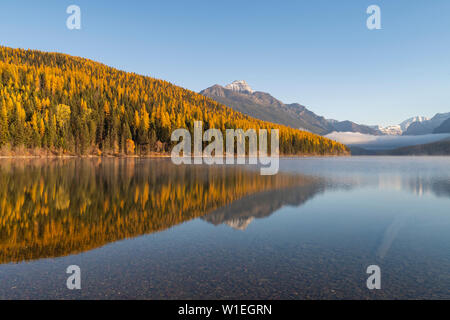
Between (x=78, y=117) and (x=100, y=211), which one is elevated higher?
(x=78, y=117)

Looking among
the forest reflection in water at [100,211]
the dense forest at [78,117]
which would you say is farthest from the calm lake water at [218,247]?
the dense forest at [78,117]

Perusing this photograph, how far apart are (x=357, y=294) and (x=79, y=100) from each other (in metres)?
152

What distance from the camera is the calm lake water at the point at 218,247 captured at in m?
8.73

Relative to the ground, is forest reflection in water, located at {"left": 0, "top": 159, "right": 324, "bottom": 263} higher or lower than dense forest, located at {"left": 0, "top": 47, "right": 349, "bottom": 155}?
lower

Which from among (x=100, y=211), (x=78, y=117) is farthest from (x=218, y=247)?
(x=78, y=117)

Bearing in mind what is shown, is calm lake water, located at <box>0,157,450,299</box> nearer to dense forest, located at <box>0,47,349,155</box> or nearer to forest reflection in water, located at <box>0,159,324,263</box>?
forest reflection in water, located at <box>0,159,324,263</box>

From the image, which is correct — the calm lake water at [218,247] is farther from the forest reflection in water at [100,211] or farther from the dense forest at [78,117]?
the dense forest at [78,117]

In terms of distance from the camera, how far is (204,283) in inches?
355

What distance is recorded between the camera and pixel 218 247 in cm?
1306

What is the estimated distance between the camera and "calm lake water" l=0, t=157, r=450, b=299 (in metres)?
8.73

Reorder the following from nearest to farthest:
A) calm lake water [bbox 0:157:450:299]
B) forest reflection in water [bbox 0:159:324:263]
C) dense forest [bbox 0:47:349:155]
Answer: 1. calm lake water [bbox 0:157:450:299]
2. forest reflection in water [bbox 0:159:324:263]
3. dense forest [bbox 0:47:349:155]

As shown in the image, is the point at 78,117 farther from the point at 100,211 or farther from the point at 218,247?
the point at 218,247

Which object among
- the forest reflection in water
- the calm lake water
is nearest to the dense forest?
the forest reflection in water
